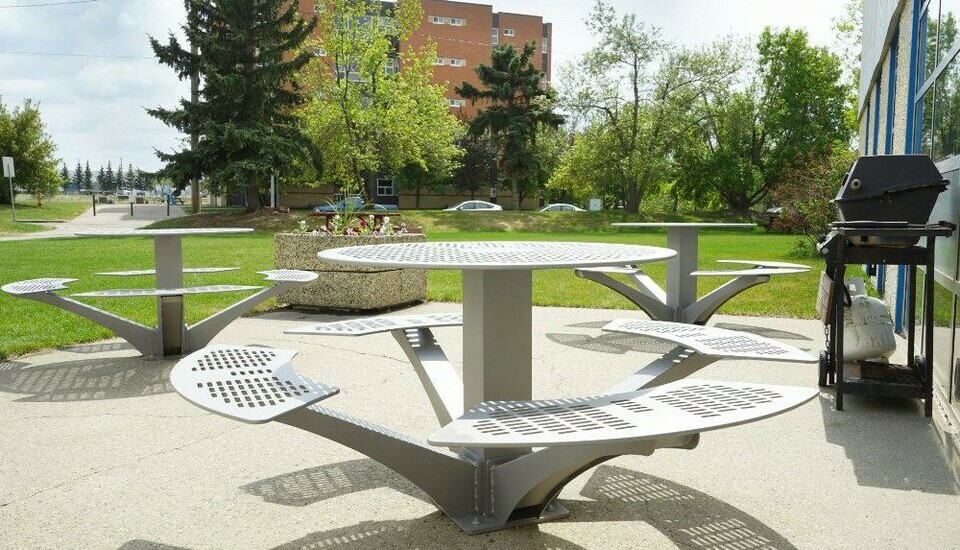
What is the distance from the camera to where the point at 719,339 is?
11.0 feet

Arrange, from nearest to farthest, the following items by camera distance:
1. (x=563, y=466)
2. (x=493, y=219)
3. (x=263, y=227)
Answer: (x=563, y=466), (x=263, y=227), (x=493, y=219)

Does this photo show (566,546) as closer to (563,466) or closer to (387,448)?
(563,466)

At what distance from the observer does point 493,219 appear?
1366 inches

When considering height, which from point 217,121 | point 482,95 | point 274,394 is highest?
point 482,95

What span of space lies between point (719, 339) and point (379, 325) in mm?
1612

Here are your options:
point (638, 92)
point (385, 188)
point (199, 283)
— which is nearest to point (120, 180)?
point (385, 188)

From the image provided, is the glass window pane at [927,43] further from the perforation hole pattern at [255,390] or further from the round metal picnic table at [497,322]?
the perforation hole pattern at [255,390]

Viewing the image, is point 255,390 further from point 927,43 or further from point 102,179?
point 102,179

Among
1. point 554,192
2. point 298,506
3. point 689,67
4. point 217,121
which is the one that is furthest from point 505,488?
point 554,192

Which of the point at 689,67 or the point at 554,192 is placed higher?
the point at 689,67

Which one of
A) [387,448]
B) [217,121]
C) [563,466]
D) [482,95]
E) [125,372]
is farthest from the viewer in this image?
[482,95]

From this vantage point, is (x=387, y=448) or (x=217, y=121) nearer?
(x=387, y=448)

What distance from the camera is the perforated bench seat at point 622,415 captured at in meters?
2.01

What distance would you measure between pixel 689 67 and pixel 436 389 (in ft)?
127
